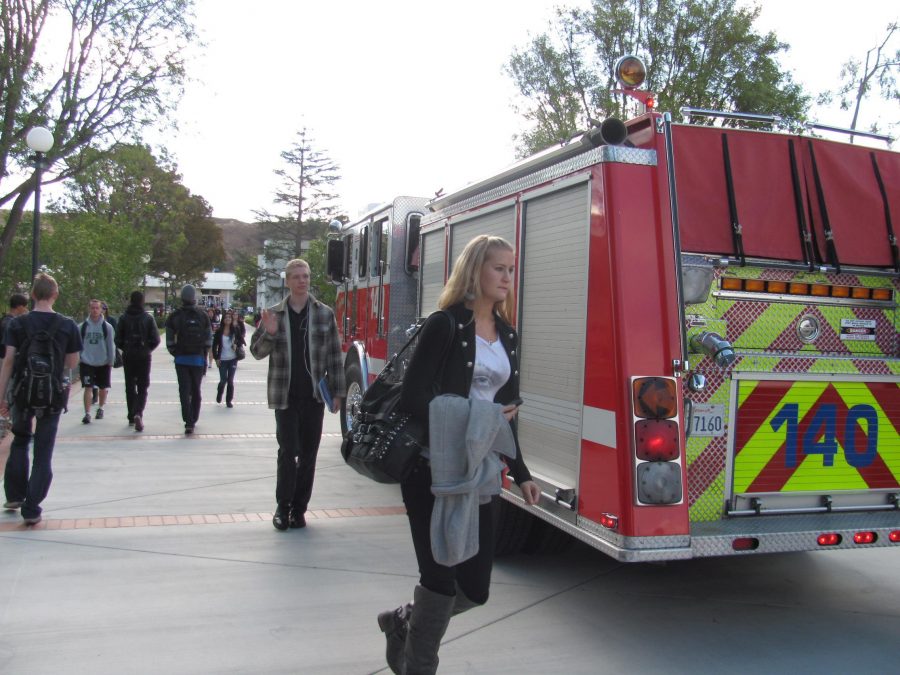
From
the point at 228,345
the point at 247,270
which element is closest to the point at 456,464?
the point at 228,345

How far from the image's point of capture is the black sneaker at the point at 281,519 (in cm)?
604

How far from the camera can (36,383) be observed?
5.70 metres

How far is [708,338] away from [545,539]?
1854 mm

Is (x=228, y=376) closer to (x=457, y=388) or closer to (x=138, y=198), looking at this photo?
(x=457, y=388)

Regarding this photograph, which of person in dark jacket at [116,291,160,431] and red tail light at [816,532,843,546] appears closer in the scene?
red tail light at [816,532,843,546]

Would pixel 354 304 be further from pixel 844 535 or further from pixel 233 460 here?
pixel 844 535

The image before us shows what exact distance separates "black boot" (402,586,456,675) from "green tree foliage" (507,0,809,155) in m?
22.1

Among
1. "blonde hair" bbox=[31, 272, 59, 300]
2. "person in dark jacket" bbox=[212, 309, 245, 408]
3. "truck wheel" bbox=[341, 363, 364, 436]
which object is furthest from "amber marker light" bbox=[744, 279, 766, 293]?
"person in dark jacket" bbox=[212, 309, 245, 408]

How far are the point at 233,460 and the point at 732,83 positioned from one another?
21.0m

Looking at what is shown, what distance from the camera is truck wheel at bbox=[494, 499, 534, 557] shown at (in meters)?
5.04

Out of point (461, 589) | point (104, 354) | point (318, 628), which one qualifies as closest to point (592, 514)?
point (461, 589)

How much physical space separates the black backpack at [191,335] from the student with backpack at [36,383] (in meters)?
3.77

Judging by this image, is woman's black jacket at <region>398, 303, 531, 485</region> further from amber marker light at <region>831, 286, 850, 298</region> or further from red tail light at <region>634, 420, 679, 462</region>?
amber marker light at <region>831, 286, 850, 298</region>

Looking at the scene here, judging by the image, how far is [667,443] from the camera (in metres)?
3.79
